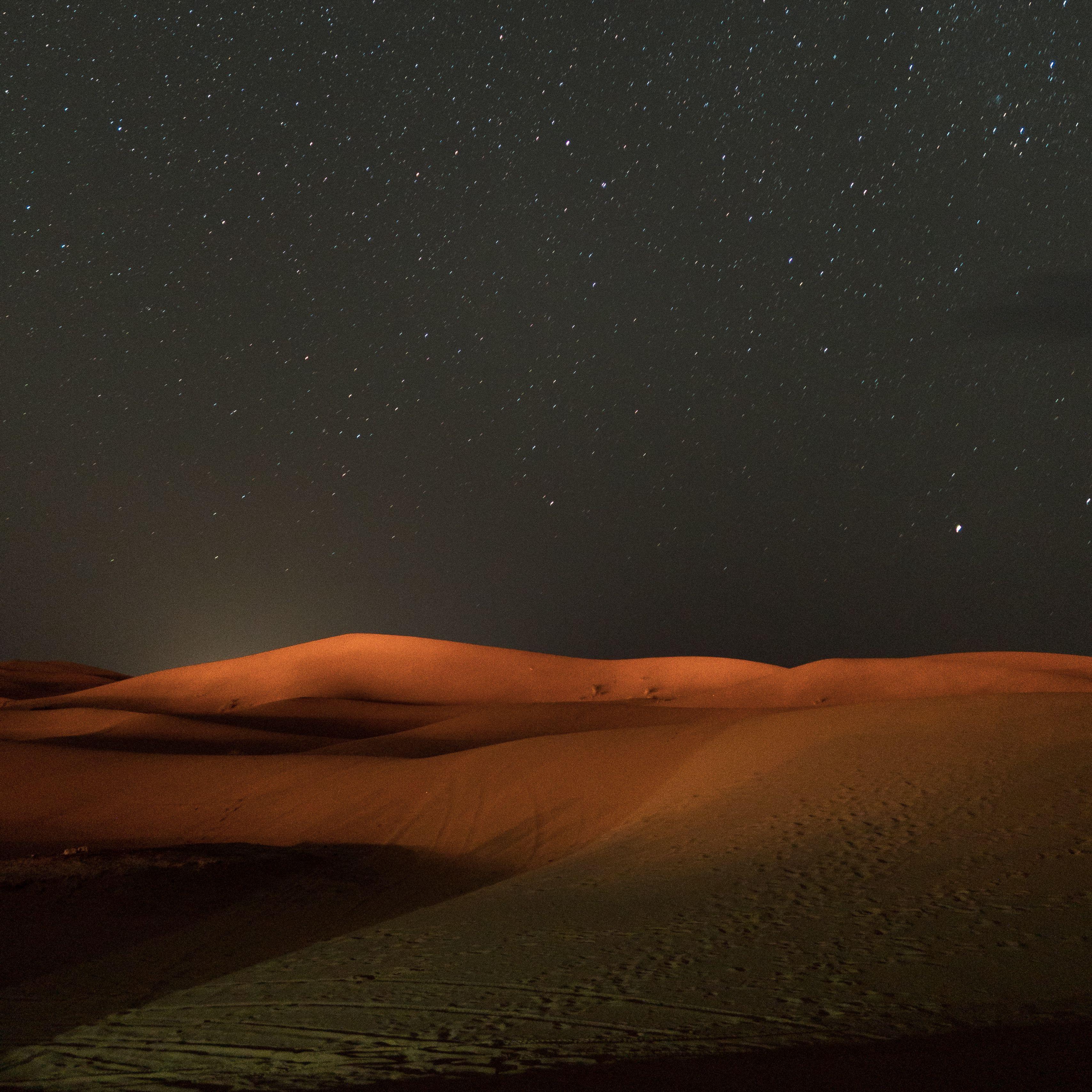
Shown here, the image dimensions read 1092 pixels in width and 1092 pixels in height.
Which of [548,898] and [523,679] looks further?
[523,679]

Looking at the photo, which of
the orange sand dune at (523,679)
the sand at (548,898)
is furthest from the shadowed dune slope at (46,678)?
the sand at (548,898)

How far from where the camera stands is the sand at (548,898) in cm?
400

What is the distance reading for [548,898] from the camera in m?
7.09

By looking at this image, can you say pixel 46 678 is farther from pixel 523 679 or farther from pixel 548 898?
pixel 548 898

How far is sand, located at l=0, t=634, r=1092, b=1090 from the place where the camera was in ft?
13.1

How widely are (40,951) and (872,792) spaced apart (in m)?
7.56

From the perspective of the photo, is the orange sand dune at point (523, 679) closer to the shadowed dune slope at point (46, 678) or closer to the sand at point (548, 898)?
the shadowed dune slope at point (46, 678)

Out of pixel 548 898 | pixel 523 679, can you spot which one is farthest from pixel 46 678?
pixel 548 898

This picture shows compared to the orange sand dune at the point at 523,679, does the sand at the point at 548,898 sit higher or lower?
lower

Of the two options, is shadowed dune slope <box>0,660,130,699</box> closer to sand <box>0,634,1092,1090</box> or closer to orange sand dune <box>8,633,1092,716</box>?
orange sand dune <box>8,633,1092,716</box>

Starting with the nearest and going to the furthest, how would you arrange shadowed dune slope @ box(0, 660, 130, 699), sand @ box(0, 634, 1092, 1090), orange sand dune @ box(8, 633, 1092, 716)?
1. sand @ box(0, 634, 1092, 1090)
2. orange sand dune @ box(8, 633, 1092, 716)
3. shadowed dune slope @ box(0, 660, 130, 699)

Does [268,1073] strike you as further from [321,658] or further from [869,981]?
[321,658]

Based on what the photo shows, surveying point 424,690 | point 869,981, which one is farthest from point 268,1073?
point 424,690

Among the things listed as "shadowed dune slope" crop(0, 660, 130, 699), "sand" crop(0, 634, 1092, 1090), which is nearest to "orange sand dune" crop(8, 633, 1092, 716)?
"shadowed dune slope" crop(0, 660, 130, 699)
